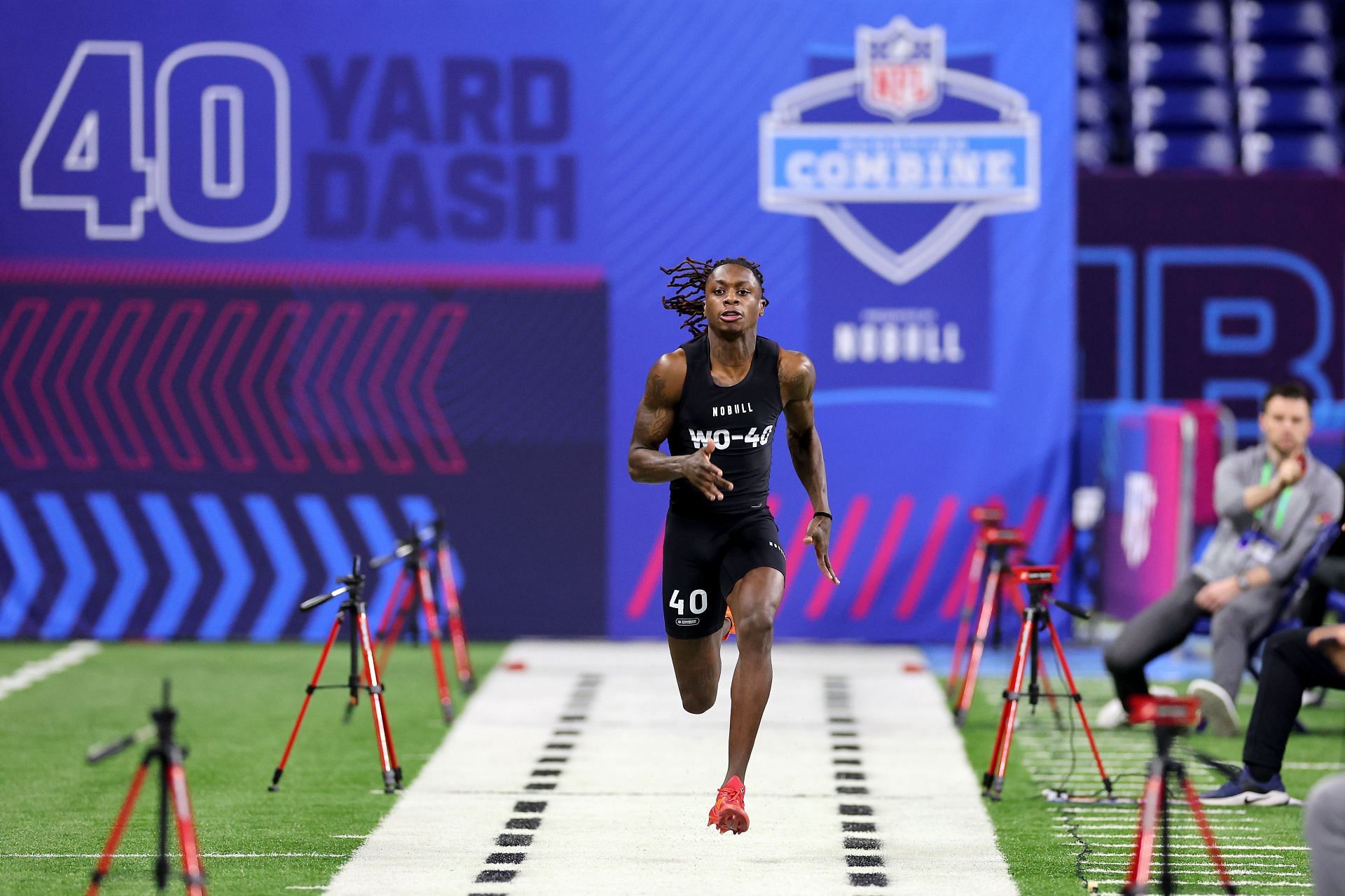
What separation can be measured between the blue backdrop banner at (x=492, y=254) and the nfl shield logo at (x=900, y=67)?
0.07ft

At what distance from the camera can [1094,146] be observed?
1594 cm

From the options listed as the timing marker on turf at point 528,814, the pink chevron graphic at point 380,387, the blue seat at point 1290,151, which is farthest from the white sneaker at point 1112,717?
the blue seat at point 1290,151

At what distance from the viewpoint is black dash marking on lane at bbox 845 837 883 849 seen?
22.1ft

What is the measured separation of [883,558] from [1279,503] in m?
3.57

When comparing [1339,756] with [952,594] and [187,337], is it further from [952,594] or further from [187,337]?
[187,337]

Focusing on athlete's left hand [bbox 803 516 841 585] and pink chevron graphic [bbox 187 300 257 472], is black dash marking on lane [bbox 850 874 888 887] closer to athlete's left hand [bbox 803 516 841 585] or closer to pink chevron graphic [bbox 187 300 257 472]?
athlete's left hand [bbox 803 516 841 585]

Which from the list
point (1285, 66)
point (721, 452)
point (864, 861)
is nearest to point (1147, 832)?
point (864, 861)

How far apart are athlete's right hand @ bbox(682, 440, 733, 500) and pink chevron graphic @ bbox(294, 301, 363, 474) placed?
6097 mm

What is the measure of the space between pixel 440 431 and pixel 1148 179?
5.24 m

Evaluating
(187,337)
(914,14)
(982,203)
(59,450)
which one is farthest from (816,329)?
(59,450)

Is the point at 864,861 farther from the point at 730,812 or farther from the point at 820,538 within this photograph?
the point at 820,538

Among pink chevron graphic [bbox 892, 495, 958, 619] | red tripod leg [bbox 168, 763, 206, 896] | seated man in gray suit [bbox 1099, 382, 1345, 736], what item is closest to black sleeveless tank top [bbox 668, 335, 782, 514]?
red tripod leg [bbox 168, 763, 206, 896]

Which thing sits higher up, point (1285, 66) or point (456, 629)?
point (1285, 66)

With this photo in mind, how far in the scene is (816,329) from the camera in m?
12.1
